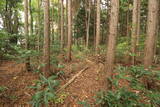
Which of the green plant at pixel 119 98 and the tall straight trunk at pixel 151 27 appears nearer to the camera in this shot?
the green plant at pixel 119 98

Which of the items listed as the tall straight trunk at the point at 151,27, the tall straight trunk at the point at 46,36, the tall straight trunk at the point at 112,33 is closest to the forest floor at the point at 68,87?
the tall straight trunk at the point at 112,33

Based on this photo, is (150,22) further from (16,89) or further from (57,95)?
(16,89)

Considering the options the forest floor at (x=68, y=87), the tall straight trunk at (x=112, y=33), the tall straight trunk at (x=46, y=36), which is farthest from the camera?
the tall straight trunk at (x=46, y=36)

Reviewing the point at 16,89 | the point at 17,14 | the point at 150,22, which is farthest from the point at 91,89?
the point at 17,14

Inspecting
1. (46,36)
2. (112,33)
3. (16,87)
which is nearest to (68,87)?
(16,87)

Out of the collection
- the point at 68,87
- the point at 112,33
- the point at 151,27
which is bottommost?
the point at 68,87

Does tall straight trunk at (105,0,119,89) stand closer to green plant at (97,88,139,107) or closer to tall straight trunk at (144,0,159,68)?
green plant at (97,88,139,107)

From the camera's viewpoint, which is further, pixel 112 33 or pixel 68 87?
pixel 68 87

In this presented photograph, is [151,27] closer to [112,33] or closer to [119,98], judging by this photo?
[112,33]

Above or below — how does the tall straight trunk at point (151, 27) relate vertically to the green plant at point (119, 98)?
above

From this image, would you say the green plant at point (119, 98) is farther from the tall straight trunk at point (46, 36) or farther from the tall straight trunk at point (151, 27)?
the tall straight trunk at point (46, 36)

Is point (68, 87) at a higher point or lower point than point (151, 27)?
lower

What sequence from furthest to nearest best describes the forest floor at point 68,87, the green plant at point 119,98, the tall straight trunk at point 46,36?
the tall straight trunk at point 46,36 → the forest floor at point 68,87 → the green plant at point 119,98

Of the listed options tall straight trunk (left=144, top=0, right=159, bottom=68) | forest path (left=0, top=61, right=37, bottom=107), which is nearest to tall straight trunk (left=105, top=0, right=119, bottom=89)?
tall straight trunk (left=144, top=0, right=159, bottom=68)
